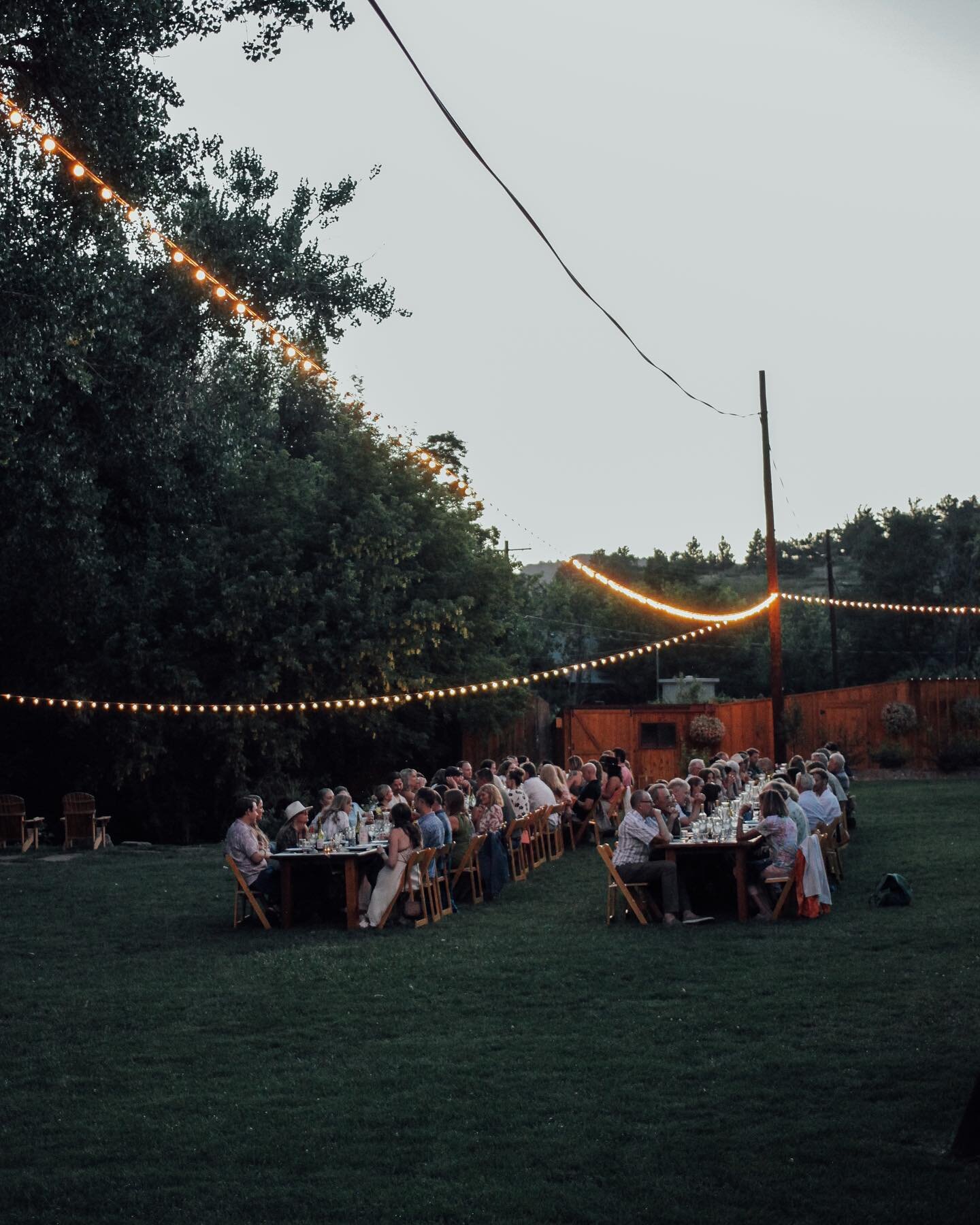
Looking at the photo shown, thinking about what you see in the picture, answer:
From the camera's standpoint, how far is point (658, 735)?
2988 centimetres

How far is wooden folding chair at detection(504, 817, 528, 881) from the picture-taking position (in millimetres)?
16047

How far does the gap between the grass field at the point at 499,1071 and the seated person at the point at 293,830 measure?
1.15m

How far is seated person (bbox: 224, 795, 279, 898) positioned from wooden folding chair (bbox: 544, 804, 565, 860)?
543 centimetres

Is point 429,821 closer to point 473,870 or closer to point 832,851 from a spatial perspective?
point 473,870

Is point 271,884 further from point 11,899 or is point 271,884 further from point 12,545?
point 12,545

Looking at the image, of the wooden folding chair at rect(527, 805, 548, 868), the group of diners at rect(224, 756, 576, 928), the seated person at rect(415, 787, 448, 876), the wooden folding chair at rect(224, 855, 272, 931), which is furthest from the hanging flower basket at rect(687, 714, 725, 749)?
the wooden folding chair at rect(224, 855, 272, 931)

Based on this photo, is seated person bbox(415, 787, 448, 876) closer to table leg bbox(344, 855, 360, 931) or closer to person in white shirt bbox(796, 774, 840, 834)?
table leg bbox(344, 855, 360, 931)

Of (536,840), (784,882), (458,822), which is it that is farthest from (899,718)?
(784,882)

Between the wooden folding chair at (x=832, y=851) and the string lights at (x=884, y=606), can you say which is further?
the string lights at (x=884, y=606)

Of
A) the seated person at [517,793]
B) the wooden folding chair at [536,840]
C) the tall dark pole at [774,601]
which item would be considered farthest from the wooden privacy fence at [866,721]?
the wooden folding chair at [536,840]

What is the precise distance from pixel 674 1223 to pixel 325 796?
10489 millimetres

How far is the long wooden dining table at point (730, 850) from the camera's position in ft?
40.8

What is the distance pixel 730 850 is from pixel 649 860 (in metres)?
0.75

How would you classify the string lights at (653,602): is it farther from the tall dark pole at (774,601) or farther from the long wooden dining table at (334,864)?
the long wooden dining table at (334,864)
